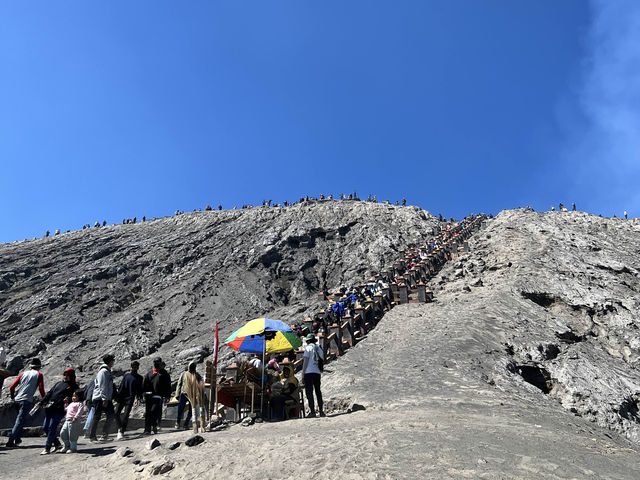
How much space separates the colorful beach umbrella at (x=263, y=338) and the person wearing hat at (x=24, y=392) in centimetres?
391

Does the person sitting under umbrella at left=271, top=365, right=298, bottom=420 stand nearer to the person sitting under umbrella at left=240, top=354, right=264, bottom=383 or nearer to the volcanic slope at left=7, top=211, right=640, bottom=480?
the person sitting under umbrella at left=240, top=354, right=264, bottom=383

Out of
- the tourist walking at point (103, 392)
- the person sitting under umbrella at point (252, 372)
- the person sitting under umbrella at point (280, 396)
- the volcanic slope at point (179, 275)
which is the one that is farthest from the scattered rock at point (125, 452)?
the volcanic slope at point (179, 275)

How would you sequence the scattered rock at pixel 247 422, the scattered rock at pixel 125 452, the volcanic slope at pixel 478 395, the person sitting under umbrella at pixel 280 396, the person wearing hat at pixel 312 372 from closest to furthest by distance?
the volcanic slope at pixel 478 395
the scattered rock at pixel 125 452
the scattered rock at pixel 247 422
the person wearing hat at pixel 312 372
the person sitting under umbrella at pixel 280 396

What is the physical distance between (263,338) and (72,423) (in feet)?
13.6

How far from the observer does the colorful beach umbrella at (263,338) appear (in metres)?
9.97

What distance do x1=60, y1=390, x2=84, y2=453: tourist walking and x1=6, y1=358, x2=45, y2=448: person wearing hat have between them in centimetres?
110

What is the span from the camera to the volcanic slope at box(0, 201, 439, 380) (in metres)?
30.7

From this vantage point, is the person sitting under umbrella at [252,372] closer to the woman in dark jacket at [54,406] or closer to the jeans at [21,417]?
the woman in dark jacket at [54,406]

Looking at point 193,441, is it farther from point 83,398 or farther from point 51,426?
point 51,426

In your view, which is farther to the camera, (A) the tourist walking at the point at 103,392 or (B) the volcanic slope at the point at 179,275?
(B) the volcanic slope at the point at 179,275

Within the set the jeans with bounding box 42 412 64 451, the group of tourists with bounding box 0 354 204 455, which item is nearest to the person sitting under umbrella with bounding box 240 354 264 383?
the group of tourists with bounding box 0 354 204 455

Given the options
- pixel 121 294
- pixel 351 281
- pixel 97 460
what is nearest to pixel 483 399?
pixel 97 460

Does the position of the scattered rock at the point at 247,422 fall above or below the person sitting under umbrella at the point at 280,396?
below

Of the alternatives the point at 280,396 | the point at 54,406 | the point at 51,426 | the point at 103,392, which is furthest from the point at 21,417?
the point at 280,396
